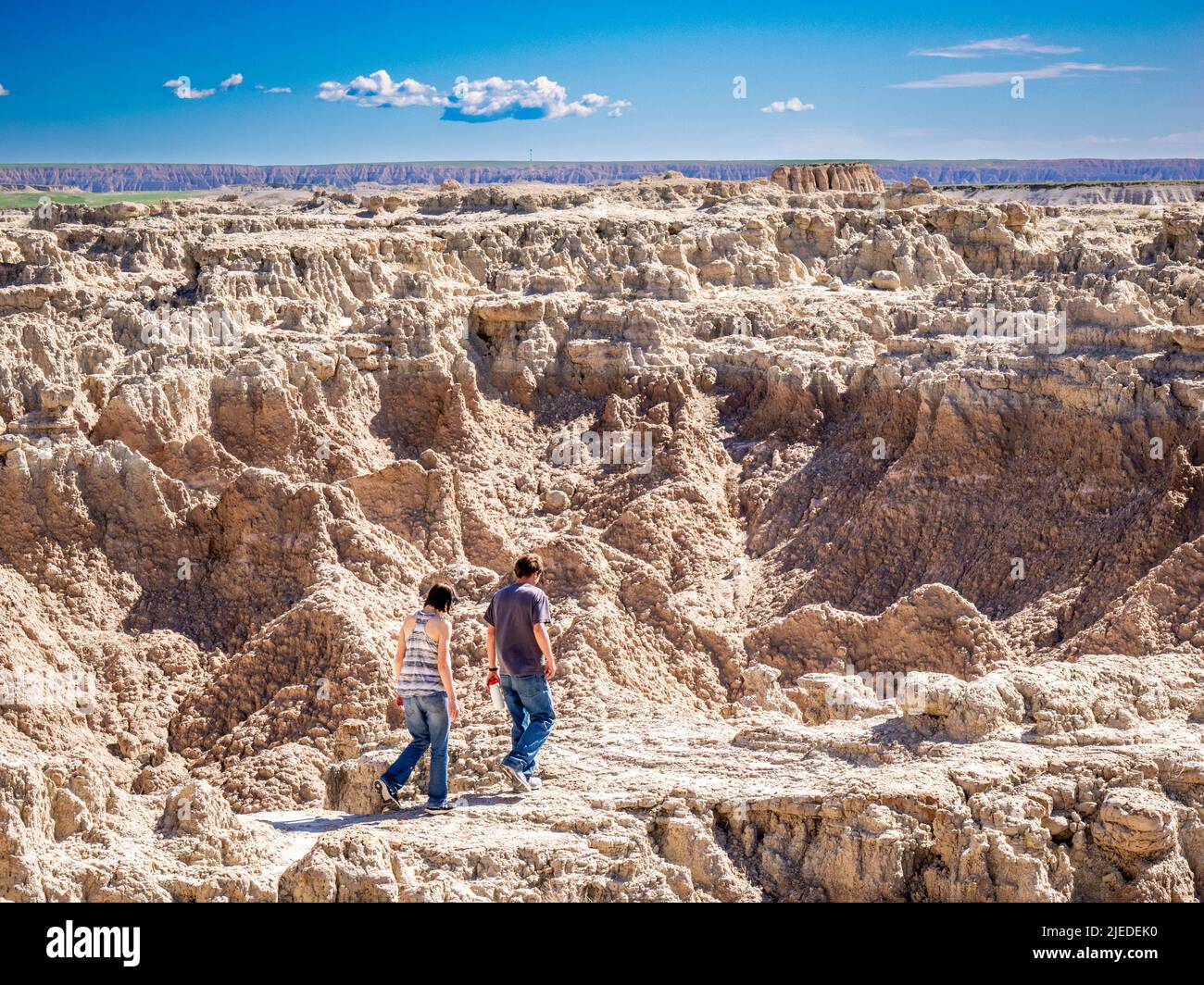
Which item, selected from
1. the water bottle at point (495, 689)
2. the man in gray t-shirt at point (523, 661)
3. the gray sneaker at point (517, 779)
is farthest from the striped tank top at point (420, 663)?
the gray sneaker at point (517, 779)

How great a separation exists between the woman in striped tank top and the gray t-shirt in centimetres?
45

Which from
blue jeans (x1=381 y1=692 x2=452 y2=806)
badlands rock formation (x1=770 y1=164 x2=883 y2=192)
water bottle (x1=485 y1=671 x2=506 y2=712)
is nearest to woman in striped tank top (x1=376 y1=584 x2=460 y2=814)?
blue jeans (x1=381 y1=692 x2=452 y2=806)

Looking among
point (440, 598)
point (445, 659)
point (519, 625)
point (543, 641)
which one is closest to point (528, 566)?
point (519, 625)

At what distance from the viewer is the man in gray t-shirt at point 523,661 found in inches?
360

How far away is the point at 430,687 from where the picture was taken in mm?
8758

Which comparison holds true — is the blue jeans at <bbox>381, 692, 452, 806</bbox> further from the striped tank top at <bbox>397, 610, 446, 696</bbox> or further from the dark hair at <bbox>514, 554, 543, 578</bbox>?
the dark hair at <bbox>514, 554, 543, 578</bbox>

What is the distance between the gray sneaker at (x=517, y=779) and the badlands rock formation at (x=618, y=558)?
0.32 metres

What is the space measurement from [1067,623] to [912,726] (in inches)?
327

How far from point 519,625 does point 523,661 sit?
0.76ft

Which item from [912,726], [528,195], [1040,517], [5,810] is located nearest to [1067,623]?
[1040,517]

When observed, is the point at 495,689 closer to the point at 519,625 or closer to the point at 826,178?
the point at 519,625

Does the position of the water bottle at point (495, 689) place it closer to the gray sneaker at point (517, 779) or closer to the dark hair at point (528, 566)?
the gray sneaker at point (517, 779)
